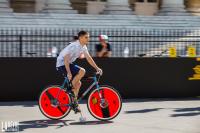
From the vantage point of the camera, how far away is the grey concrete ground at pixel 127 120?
30.5 feet

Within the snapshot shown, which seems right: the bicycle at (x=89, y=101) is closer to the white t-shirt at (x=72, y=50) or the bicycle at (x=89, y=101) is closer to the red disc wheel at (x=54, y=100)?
the red disc wheel at (x=54, y=100)

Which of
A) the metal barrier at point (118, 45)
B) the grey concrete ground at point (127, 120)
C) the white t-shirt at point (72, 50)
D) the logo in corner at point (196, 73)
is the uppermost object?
the white t-shirt at point (72, 50)

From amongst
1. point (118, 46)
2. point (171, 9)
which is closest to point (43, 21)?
point (171, 9)

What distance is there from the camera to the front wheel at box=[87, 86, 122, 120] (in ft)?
33.1

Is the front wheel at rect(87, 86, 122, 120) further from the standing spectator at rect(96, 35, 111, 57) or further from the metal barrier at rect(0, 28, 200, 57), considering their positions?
the standing spectator at rect(96, 35, 111, 57)

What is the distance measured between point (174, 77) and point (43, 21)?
13.0 meters

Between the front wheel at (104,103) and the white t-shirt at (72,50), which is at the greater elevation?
the white t-shirt at (72,50)

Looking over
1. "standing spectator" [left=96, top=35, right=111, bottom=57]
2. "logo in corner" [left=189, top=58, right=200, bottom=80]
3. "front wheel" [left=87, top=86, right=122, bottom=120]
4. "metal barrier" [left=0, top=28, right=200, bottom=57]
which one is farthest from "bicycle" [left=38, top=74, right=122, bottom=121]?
"logo in corner" [left=189, top=58, right=200, bottom=80]

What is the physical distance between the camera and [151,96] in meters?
14.2

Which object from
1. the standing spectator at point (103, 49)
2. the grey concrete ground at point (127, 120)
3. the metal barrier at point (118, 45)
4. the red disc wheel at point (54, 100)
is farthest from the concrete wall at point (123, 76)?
the red disc wheel at point (54, 100)

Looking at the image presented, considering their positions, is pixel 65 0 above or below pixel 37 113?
above

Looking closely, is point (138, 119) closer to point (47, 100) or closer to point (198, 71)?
point (47, 100)

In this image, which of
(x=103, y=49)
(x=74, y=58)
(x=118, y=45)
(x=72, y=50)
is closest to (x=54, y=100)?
(x=74, y=58)

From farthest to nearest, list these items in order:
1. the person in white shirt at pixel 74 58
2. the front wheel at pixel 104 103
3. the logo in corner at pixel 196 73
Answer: the logo in corner at pixel 196 73, the front wheel at pixel 104 103, the person in white shirt at pixel 74 58
